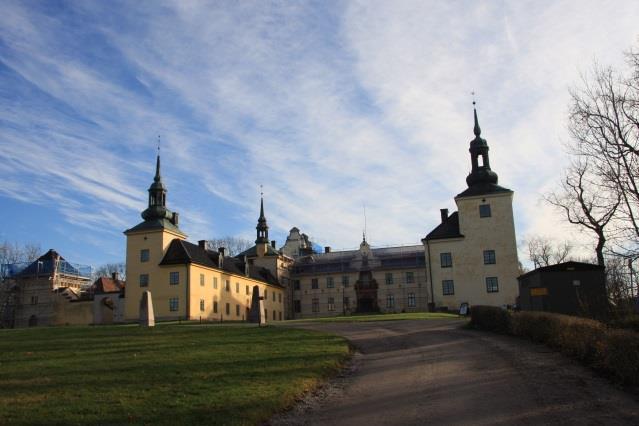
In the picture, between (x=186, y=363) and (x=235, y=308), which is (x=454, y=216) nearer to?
(x=235, y=308)

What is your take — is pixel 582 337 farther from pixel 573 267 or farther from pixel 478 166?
pixel 478 166

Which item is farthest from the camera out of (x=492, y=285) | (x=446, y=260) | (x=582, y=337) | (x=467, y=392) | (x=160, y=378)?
(x=446, y=260)

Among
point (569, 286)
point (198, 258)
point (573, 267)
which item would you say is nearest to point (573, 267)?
point (573, 267)

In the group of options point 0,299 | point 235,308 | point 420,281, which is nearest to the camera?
point 235,308

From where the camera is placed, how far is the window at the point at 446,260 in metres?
48.3

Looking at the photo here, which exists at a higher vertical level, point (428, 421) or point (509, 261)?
point (509, 261)

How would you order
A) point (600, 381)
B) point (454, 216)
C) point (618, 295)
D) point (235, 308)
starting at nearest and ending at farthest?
1. point (600, 381)
2. point (618, 295)
3. point (454, 216)
4. point (235, 308)

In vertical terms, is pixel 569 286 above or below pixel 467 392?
above

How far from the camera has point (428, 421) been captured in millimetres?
9547

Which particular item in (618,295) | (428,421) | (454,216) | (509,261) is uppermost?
Result: (454,216)

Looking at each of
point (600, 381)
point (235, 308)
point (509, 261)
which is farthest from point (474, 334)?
point (235, 308)

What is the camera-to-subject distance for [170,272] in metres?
48.8

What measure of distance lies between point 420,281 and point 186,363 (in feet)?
182

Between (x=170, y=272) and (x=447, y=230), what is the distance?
23932 millimetres
